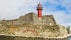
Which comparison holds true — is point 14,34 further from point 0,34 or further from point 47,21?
point 47,21

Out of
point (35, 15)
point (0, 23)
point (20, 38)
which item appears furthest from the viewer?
point (35, 15)

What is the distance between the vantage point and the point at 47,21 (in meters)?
43.6

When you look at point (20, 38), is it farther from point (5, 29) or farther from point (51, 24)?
point (51, 24)

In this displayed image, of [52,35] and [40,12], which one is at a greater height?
[40,12]

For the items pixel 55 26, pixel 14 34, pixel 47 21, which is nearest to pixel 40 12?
pixel 47 21

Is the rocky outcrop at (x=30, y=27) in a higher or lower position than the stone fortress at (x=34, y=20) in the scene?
lower

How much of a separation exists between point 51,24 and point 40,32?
3.74 m

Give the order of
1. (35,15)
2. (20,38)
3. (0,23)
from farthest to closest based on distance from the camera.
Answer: (35,15) → (0,23) → (20,38)

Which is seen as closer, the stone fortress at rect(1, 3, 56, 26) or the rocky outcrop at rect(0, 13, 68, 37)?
the rocky outcrop at rect(0, 13, 68, 37)

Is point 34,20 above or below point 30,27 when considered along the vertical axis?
above

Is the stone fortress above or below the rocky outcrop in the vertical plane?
above

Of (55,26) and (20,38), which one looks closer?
(20,38)

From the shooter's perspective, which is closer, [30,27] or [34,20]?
[30,27]

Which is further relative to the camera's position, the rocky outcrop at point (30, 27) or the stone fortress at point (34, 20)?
the stone fortress at point (34, 20)
